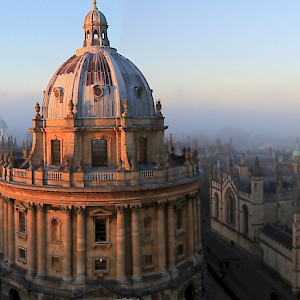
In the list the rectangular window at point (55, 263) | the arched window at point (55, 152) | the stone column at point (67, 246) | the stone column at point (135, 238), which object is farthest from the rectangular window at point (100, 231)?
the arched window at point (55, 152)

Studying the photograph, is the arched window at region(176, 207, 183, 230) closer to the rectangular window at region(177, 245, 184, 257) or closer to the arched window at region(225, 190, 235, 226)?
the rectangular window at region(177, 245, 184, 257)

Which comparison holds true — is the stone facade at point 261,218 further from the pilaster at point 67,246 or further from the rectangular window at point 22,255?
the rectangular window at point 22,255

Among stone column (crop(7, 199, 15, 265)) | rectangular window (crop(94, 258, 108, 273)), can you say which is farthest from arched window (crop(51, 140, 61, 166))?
Answer: rectangular window (crop(94, 258, 108, 273))

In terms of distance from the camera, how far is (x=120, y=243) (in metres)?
39.3

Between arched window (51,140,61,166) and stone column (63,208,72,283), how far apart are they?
264 inches

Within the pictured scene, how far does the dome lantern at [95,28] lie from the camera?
1866 inches

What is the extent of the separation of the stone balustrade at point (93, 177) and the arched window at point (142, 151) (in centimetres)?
357

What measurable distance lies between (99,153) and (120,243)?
9254 millimetres

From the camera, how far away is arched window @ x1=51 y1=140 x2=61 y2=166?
143 ft

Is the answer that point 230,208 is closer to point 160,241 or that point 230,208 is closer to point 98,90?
point 160,241

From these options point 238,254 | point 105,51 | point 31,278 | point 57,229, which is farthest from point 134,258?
point 238,254

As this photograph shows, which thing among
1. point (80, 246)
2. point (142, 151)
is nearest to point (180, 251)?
point (80, 246)

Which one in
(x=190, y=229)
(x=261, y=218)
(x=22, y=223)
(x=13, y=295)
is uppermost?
(x=22, y=223)

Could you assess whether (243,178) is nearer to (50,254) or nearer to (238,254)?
(238,254)
